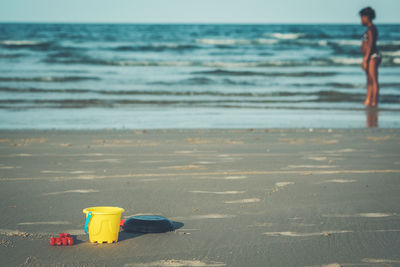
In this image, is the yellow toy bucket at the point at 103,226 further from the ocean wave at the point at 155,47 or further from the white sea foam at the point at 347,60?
the ocean wave at the point at 155,47

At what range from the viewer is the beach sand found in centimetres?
401

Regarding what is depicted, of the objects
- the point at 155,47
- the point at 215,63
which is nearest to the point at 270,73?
the point at 215,63

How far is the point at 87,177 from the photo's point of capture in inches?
256

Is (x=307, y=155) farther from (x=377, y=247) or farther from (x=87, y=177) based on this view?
(x=377, y=247)

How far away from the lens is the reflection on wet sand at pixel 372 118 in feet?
37.4

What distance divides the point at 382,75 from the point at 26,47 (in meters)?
23.0

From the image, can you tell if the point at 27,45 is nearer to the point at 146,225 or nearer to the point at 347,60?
the point at 347,60

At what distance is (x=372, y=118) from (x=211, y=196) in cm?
785

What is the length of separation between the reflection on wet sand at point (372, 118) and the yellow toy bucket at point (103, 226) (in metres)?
8.00

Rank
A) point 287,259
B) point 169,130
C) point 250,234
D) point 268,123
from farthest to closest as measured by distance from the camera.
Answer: point 268,123, point 169,130, point 250,234, point 287,259

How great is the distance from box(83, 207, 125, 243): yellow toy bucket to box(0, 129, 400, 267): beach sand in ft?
0.22

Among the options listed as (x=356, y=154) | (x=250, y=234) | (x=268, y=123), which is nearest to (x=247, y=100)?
(x=268, y=123)

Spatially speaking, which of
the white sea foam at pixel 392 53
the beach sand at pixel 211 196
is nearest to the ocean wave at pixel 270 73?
the white sea foam at pixel 392 53

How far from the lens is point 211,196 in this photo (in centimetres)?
566
